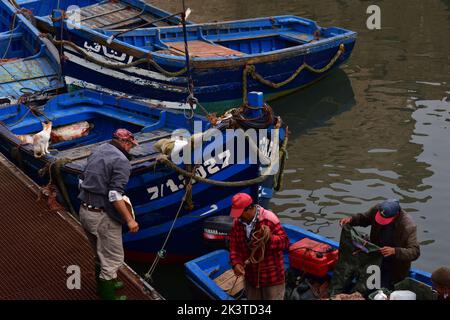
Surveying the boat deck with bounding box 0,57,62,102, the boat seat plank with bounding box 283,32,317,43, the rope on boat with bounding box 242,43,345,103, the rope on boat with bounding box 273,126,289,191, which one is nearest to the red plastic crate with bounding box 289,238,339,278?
the rope on boat with bounding box 273,126,289,191

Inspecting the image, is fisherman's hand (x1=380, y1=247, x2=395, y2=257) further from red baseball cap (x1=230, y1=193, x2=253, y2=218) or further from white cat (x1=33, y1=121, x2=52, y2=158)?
white cat (x1=33, y1=121, x2=52, y2=158)

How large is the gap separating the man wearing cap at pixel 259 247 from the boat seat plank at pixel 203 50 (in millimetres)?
7947

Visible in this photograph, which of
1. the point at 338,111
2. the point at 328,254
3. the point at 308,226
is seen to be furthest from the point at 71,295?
the point at 338,111

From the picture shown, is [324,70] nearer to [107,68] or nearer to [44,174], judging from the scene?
[107,68]

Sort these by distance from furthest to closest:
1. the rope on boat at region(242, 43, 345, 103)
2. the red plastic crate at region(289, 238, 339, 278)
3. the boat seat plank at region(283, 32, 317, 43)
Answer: the boat seat plank at region(283, 32, 317, 43), the rope on boat at region(242, 43, 345, 103), the red plastic crate at region(289, 238, 339, 278)

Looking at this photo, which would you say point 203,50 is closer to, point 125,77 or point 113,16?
point 125,77

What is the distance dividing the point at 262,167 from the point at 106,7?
9683mm

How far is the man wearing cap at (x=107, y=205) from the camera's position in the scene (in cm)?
707

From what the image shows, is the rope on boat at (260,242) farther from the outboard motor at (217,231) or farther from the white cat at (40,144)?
the white cat at (40,144)

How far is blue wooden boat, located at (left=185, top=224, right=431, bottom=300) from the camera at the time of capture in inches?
308

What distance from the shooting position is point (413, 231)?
293 inches

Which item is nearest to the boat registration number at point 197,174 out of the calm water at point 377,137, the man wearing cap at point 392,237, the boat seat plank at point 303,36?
the calm water at point 377,137

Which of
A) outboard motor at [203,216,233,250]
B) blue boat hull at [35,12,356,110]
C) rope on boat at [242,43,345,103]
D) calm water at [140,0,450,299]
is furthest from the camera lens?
rope on boat at [242,43,345,103]

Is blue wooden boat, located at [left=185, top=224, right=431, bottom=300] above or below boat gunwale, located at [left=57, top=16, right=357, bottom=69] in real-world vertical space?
below
